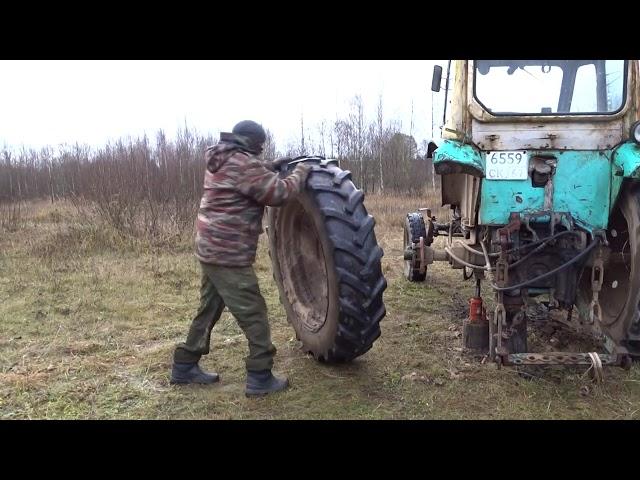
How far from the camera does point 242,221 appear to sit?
371 cm

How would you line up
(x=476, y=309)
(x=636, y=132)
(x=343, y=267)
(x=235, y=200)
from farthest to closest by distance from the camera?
(x=476, y=309) < (x=636, y=132) < (x=235, y=200) < (x=343, y=267)

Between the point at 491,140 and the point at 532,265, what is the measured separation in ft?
3.38

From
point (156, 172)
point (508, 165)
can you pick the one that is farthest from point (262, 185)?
point (156, 172)

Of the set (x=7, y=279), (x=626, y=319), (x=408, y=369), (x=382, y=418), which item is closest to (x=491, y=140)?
(x=626, y=319)

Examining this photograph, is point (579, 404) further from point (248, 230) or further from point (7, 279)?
point (7, 279)

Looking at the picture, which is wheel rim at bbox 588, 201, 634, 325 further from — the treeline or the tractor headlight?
the treeline

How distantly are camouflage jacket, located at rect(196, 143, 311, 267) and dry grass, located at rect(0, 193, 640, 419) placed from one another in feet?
3.47

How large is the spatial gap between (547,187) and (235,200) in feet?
7.89

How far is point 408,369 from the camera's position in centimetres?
436

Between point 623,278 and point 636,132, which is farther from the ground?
point 636,132

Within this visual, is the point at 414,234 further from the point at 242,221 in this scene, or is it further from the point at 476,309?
the point at 242,221

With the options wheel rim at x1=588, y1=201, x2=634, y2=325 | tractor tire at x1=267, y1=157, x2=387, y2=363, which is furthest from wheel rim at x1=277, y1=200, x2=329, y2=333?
wheel rim at x1=588, y1=201, x2=634, y2=325

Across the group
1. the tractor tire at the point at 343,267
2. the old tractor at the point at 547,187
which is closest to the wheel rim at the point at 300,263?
the tractor tire at the point at 343,267

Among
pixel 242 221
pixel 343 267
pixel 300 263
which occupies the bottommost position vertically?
pixel 300 263
